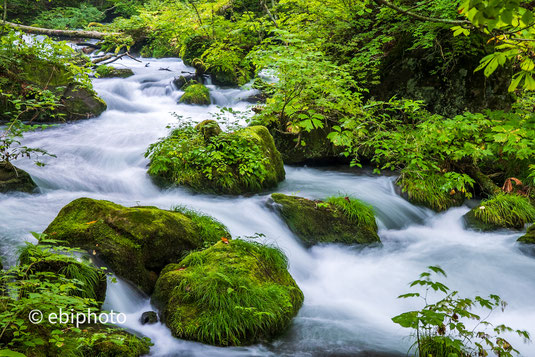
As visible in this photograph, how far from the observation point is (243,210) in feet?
18.2

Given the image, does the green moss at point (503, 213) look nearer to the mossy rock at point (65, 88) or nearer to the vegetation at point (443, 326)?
the vegetation at point (443, 326)

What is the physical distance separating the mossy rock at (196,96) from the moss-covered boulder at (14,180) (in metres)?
6.64

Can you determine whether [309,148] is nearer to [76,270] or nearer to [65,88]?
[76,270]

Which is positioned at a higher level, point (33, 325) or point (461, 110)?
point (461, 110)

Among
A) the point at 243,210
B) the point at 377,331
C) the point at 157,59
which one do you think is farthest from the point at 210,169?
the point at 157,59

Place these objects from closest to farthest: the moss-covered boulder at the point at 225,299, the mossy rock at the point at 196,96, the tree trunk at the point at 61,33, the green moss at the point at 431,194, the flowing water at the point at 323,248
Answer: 1. the moss-covered boulder at the point at 225,299
2. the flowing water at the point at 323,248
3. the green moss at the point at 431,194
4. the tree trunk at the point at 61,33
5. the mossy rock at the point at 196,96

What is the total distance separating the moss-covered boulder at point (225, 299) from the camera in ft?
9.80

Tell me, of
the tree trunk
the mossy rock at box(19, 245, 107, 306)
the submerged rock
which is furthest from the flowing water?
the tree trunk

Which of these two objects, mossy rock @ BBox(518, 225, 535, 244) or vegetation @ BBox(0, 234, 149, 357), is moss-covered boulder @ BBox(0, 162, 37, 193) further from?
mossy rock @ BBox(518, 225, 535, 244)

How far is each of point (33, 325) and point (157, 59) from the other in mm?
18243

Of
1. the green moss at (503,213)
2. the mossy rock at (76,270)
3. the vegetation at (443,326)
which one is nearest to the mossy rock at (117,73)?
the mossy rock at (76,270)

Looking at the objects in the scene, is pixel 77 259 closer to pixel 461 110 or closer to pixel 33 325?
pixel 33 325

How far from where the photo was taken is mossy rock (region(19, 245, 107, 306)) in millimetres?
2844

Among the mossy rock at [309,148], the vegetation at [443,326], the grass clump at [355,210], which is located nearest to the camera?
the vegetation at [443,326]
